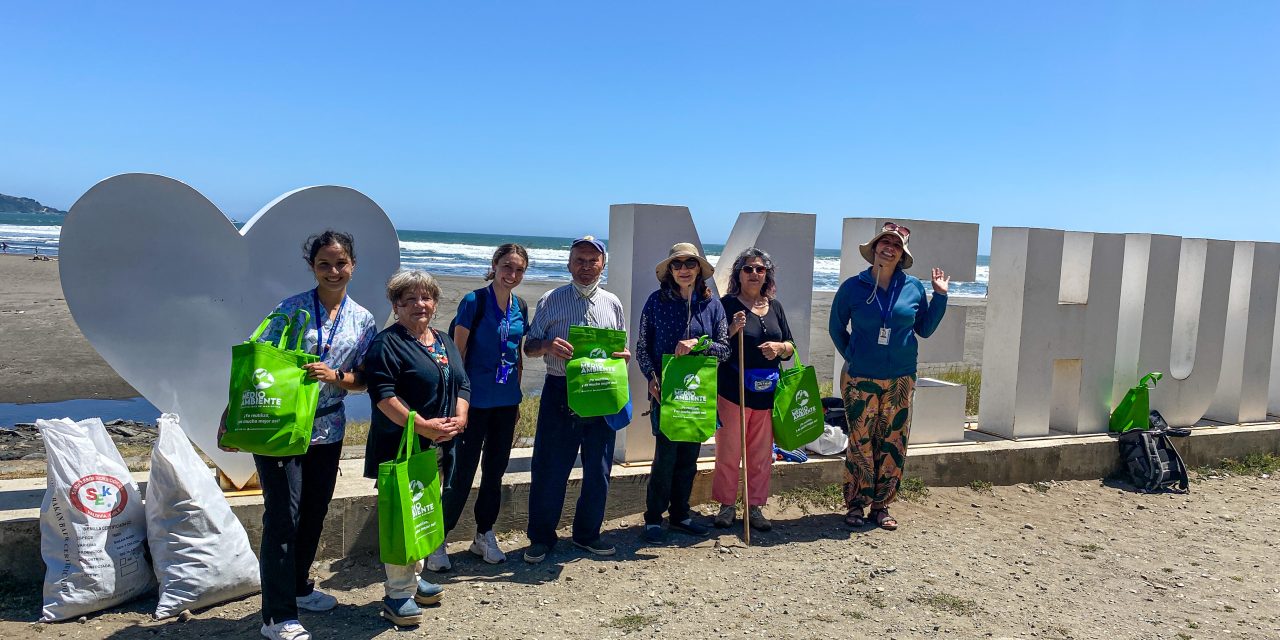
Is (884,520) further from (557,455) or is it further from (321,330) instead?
(321,330)

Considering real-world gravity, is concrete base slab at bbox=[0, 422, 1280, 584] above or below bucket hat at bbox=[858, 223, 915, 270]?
below

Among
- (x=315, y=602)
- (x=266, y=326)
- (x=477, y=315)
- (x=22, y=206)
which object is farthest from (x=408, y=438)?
(x=22, y=206)

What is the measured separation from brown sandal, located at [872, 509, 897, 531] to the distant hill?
100 m

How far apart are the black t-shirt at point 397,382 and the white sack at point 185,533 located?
0.81 meters

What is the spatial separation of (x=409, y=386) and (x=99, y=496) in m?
1.49

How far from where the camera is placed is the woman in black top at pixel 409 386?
347 cm

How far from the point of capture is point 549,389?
4492mm

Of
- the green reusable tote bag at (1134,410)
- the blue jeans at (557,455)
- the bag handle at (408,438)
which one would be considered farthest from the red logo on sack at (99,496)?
the green reusable tote bag at (1134,410)

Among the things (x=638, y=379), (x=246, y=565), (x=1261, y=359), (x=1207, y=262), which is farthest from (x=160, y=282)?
(x=1261, y=359)

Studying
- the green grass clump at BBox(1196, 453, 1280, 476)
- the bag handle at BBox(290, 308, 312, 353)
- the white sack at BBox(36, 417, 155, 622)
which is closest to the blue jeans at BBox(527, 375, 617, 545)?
the bag handle at BBox(290, 308, 312, 353)

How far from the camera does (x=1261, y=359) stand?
7742 millimetres

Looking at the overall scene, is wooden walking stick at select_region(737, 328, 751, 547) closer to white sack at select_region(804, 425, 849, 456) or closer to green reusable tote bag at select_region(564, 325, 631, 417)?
green reusable tote bag at select_region(564, 325, 631, 417)

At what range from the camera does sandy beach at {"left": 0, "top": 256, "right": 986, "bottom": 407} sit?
9.79 m

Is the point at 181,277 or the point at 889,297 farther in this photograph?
the point at 889,297
